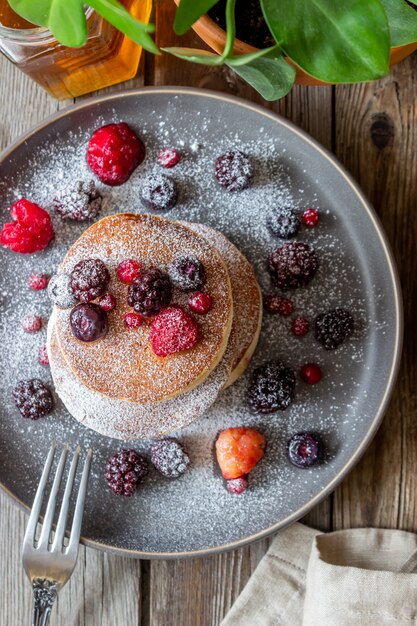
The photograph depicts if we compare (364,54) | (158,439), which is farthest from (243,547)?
(364,54)

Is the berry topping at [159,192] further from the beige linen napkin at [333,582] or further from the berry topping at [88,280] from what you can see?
the beige linen napkin at [333,582]

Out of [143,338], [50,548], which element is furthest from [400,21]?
[50,548]

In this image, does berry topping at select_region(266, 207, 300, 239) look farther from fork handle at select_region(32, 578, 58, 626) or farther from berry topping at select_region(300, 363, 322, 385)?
fork handle at select_region(32, 578, 58, 626)

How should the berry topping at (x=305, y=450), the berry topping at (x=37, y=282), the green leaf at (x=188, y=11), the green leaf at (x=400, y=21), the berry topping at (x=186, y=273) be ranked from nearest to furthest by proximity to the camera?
the green leaf at (x=188, y=11) → the green leaf at (x=400, y=21) → the berry topping at (x=186, y=273) → the berry topping at (x=305, y=450) → the berry topping at (x=37, y=282)

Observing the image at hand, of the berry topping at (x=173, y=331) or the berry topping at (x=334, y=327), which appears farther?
the berry topping at (x=334, y=327)

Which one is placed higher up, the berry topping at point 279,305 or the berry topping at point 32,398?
the berry topping at point 279,305

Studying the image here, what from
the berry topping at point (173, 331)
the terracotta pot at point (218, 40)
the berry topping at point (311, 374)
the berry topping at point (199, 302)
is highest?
the terracotta pot at point (218, 40)

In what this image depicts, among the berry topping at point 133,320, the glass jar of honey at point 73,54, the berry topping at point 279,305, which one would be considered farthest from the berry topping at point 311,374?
the glass jar of honey at point 73,54

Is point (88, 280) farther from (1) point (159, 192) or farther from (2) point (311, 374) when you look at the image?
(2) point (311, 374)
